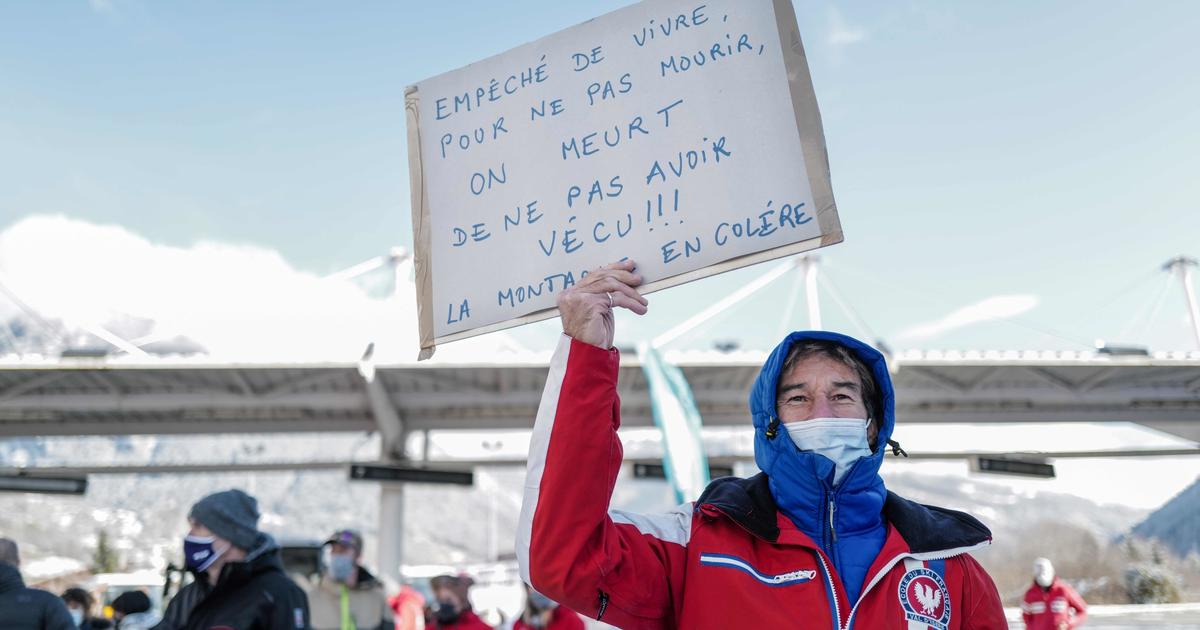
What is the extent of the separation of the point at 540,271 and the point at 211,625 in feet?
7.42

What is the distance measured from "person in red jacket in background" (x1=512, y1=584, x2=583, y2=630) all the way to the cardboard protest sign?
5.55m

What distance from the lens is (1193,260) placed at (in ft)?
102

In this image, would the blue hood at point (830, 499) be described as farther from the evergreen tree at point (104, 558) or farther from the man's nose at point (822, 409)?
the evergreen tree at point (104, 558)

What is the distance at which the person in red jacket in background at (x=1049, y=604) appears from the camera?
10.3 meters

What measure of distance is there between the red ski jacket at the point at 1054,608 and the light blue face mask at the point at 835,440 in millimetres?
10243

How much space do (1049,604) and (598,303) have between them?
35.3ft

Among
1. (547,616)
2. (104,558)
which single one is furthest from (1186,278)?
(104,558)

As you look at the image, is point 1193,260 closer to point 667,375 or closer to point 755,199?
point 667,375

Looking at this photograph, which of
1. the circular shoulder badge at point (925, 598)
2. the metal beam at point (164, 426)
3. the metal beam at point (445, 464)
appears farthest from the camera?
the metal beam at point (164, 426)

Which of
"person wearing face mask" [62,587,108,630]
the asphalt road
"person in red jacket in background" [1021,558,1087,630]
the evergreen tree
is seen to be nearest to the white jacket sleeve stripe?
"person wearing face mask" [62,587,108,630]

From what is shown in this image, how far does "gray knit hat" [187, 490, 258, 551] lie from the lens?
347 centimetres

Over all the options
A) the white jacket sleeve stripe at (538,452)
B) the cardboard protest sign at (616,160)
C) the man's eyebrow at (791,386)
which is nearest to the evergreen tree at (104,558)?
the cardboard protest sign at (616,160)

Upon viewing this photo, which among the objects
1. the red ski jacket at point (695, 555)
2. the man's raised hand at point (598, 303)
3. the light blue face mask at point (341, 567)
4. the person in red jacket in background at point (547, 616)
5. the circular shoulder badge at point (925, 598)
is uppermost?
the man's raised hand at point (598, 303)

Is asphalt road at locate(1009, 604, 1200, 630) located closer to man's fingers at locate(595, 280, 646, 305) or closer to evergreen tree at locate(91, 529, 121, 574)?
man's fingers at locate(595, 280, 646, 305)
